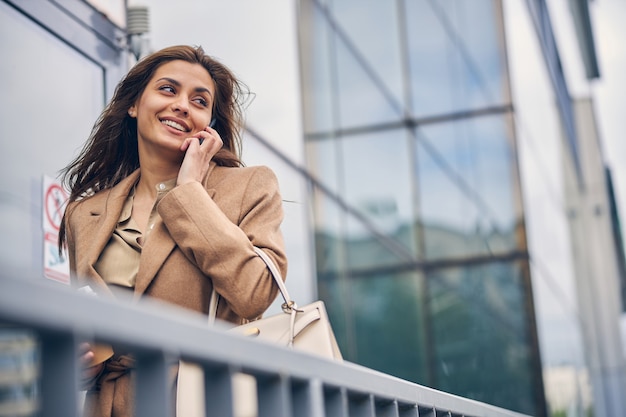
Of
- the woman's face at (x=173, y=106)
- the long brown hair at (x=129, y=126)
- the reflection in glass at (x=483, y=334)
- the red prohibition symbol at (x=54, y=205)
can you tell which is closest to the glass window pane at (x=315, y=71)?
the reflection in glass at (x=483, y=334)

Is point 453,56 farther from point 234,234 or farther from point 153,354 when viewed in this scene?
point 153,354

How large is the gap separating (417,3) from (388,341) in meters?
4.29

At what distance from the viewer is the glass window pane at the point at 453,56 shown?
38.5ft

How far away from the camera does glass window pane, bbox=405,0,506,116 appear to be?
11.7 metres

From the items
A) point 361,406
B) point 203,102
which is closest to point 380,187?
point 203,102

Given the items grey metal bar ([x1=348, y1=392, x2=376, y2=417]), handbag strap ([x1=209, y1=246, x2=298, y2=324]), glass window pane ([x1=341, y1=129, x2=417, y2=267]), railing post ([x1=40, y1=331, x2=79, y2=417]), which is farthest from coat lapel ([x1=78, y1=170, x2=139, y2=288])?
glass window pane ([x1=341, y1=129, x2=417, y2=267])

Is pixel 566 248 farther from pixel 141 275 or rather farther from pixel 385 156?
pixel 141 275

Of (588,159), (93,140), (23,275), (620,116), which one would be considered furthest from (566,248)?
(23,275)

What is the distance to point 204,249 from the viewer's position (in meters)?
2.77

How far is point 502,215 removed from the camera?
1358 centimetres

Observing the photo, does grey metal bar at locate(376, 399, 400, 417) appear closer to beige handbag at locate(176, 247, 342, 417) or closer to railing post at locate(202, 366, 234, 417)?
beige handbag at locate(176, 247, 342, 417)

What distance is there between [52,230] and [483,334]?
332 inches

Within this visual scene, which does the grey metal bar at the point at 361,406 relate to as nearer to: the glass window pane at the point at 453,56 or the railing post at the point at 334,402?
the railing post at the point at 334,402

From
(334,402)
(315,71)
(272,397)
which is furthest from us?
(315,71)
